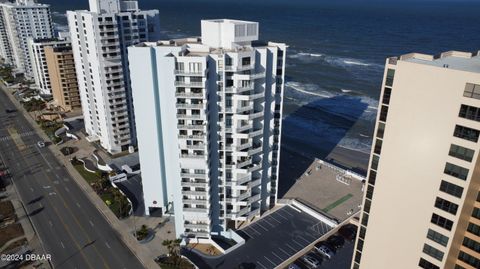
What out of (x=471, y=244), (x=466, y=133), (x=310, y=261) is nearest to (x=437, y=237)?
(x=471, y=244)

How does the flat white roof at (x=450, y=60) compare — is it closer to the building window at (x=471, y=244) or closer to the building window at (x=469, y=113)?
the building window at (x=469, y=113)

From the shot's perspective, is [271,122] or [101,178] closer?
[271,122]

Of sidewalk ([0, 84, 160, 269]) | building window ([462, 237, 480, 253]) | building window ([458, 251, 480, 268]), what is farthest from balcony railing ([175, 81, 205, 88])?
building window ([458, 251, 480, 268])

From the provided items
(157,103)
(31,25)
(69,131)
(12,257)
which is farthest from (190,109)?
(31,25)

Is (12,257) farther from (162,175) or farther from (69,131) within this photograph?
(69,131)

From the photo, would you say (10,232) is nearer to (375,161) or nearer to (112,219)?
(112,219)
